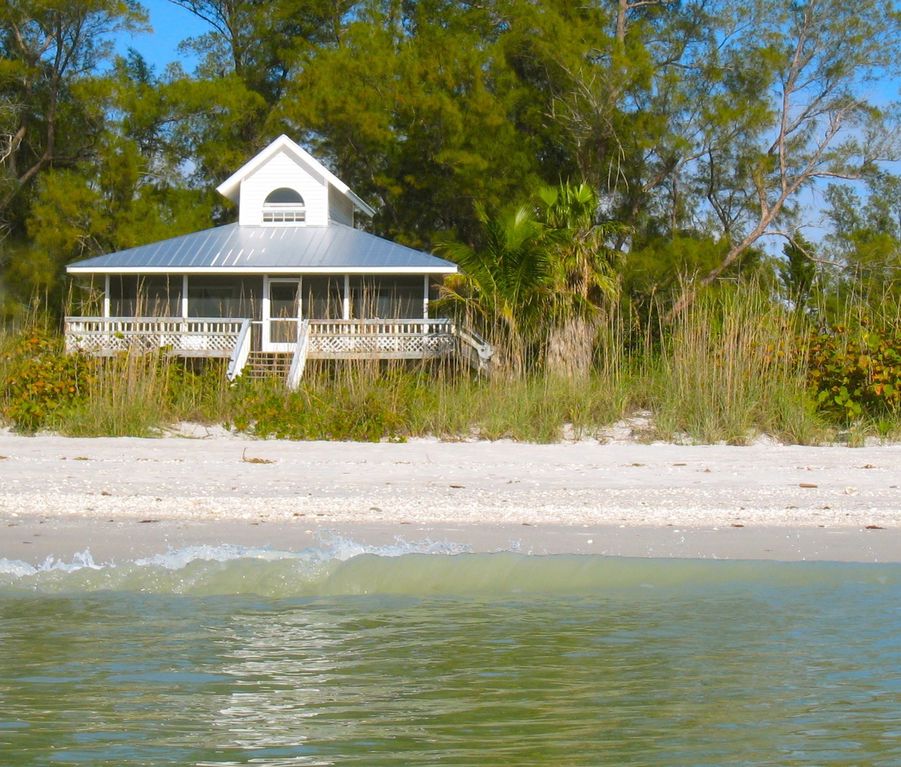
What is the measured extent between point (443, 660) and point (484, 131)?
28256 mm

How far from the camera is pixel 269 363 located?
27547mm

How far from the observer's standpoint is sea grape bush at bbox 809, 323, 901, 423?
57.5 feet

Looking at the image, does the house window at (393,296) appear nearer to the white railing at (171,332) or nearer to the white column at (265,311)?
the white column at (265,311)

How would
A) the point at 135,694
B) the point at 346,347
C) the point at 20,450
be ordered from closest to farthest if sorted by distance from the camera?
the point at 135,694 → the point at 20,450 → the point at 346,347

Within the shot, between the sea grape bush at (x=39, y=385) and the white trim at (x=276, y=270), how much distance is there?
27.8 ft

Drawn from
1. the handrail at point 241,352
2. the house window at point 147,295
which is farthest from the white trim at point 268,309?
the handrail at point 241,352

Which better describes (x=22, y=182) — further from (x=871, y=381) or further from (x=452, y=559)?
(x=452, y=559)

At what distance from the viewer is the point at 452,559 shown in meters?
8.66

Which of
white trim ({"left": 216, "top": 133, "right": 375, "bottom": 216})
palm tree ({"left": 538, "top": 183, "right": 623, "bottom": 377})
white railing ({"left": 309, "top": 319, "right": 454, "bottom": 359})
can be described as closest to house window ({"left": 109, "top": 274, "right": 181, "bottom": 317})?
white trim ({"left": 216, "top": 133, "right": 375, "bottom": 216})

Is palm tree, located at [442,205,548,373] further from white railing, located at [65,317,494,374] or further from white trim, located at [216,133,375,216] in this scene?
white trim, located at [216,133,375,216]

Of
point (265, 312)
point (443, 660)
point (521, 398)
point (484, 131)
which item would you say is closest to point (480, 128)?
point (484, 131)

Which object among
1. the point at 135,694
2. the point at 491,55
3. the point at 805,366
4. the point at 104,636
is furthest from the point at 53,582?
the point at 491,55

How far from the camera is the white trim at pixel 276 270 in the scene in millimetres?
27312

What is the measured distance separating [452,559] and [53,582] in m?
2.80
